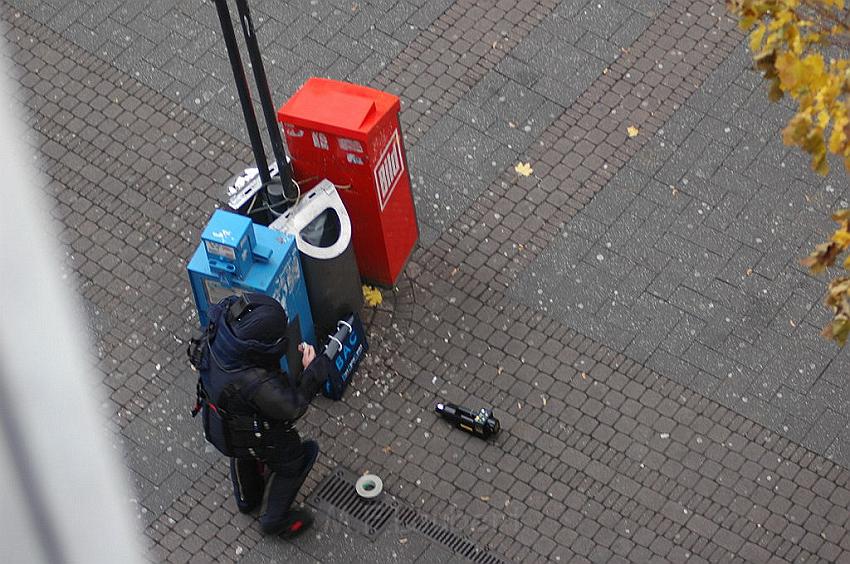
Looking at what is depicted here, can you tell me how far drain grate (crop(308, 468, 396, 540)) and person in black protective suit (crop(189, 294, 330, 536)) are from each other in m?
0.38

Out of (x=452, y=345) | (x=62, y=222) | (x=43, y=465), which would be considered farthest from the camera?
(x=62, y=222)

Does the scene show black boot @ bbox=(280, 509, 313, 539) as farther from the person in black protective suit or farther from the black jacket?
the black jacket

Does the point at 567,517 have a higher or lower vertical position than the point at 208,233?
lower

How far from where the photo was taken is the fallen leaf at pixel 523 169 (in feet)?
26.8

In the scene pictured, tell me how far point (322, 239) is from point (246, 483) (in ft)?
4.76

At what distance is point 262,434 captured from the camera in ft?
18.7

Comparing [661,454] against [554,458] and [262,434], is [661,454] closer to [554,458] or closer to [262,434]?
[554,458]

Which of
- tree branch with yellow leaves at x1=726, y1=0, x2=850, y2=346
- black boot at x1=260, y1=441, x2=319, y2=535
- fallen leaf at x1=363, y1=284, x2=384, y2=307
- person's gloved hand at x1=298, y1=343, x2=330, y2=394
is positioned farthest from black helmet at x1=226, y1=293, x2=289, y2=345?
tree branch with yellow leaves at x1=726, y1=0, x2=850, y2=346

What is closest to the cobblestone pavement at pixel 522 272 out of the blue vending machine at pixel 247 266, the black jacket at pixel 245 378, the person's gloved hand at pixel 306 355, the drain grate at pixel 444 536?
the drain grate at pixel 444 536

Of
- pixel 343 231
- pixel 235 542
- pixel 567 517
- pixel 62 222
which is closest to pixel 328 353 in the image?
pixel 343 231

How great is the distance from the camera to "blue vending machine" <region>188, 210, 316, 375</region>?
6.07 m

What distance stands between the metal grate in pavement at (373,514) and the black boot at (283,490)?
305 mm

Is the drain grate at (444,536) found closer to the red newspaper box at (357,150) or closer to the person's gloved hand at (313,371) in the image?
the person's gloved hand at (313,371)

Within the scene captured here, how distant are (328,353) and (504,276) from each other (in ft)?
5.48
